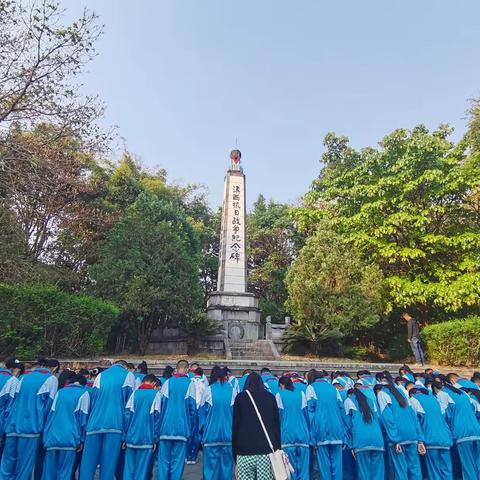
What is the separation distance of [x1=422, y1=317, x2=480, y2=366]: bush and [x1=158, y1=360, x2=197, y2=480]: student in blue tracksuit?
14.0m

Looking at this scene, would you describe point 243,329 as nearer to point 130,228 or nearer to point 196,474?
point 130,228

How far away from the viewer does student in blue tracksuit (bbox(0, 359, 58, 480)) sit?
532 cm

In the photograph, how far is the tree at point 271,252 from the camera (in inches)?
1252

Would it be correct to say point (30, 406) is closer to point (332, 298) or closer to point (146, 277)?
point (146, 277)

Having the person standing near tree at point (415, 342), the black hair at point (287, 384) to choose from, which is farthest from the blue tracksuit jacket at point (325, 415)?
the person standing near tree at point (415, 342)

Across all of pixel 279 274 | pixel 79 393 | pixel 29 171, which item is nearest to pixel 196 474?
pixel 79 393

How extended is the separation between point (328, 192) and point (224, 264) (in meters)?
6.94

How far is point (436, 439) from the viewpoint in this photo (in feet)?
18.8

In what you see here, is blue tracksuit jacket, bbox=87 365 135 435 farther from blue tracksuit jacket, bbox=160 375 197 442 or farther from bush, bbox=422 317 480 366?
bush, bbox=422 317 480 366

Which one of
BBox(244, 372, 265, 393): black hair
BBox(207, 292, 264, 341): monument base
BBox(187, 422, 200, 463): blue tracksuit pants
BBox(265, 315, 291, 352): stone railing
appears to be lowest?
BBox(187, 422, 200, 463): blue tracksuit pants

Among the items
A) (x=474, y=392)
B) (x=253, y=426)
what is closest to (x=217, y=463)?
(x=253, y=426)

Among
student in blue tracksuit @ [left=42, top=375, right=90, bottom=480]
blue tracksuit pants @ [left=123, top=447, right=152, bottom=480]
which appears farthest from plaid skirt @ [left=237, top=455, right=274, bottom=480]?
student in blue tracksuit @ [left=42, top=375, right=90, bottom=480]

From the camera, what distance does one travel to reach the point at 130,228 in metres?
18.8

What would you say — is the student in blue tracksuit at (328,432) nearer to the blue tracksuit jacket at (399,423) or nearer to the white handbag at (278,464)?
the blue tracksuit jacket at (399,423)
